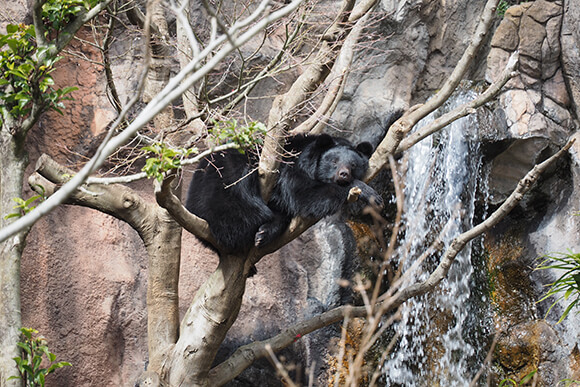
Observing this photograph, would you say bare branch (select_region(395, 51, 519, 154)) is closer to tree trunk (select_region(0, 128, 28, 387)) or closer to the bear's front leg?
the bear's front leg

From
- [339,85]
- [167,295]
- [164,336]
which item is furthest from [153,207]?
[339,85]

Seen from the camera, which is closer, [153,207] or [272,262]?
[153,207]

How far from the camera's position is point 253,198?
4414mm

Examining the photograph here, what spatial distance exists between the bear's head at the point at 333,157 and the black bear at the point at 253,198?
5cm

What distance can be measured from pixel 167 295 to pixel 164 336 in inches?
11.9

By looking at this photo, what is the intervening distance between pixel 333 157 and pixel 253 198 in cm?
Answer: 101

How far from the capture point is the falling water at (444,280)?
21.3 ft

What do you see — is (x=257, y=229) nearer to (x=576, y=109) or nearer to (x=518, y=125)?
(x=518, y=125)

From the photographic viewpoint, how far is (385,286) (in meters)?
6.85

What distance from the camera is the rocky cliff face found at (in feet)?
18.3

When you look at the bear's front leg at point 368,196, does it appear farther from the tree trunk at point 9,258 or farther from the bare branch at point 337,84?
the tree trunk at point 9,258

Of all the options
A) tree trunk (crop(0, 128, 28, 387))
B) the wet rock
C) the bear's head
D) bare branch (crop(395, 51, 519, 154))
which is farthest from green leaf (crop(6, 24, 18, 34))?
the wet rock

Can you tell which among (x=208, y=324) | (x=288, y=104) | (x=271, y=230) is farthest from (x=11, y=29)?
(x=208, y=324)

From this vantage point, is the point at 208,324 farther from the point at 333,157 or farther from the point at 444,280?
the point at 444,280
